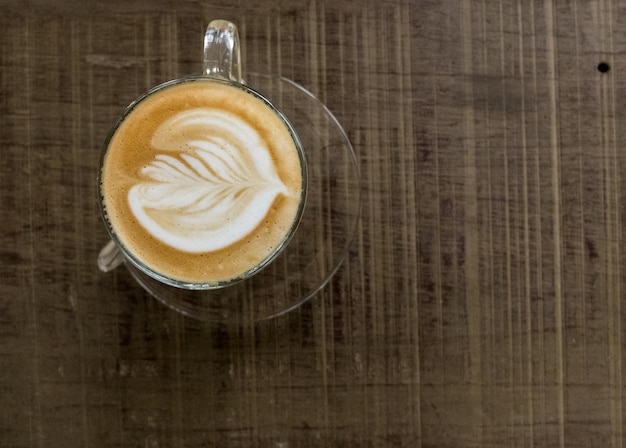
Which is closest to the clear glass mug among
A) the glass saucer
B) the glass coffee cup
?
the glass saucer

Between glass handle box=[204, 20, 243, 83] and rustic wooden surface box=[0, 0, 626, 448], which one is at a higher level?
glass handle box=[204, 20, 243, 83]

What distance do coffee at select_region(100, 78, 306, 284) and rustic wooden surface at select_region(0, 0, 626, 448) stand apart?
14 cm

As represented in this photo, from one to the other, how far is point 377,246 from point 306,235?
10cm

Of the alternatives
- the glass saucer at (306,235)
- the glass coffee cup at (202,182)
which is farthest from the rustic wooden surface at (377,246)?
the glass coffee cup at (202,182)

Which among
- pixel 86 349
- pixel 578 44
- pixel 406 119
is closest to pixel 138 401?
pixel 86 349

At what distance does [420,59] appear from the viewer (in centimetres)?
98

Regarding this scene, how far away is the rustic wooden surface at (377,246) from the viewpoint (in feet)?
3.17

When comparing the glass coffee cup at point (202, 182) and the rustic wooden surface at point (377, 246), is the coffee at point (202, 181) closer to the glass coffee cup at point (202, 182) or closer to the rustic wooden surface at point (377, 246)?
the glass coffee cup at point (202, 182)

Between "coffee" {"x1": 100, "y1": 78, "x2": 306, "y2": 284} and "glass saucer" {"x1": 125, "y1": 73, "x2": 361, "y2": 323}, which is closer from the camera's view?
"coffee" {"x1": 100, "y1": 78, "x2": 306, "y2": 284}

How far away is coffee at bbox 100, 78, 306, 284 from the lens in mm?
828

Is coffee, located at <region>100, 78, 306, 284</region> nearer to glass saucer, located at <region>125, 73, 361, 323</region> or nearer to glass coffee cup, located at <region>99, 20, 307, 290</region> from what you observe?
glass coffee cup, located at <region>99, 20, 307, 290</region>

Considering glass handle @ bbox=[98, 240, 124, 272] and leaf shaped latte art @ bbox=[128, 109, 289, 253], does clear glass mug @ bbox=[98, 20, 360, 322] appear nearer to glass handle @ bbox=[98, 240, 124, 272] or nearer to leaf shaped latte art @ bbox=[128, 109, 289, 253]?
glass handle @ bbox=[98, 240, 124, 272]

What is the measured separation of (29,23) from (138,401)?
1.77 feet

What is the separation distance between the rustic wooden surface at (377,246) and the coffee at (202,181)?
14 centimetres
